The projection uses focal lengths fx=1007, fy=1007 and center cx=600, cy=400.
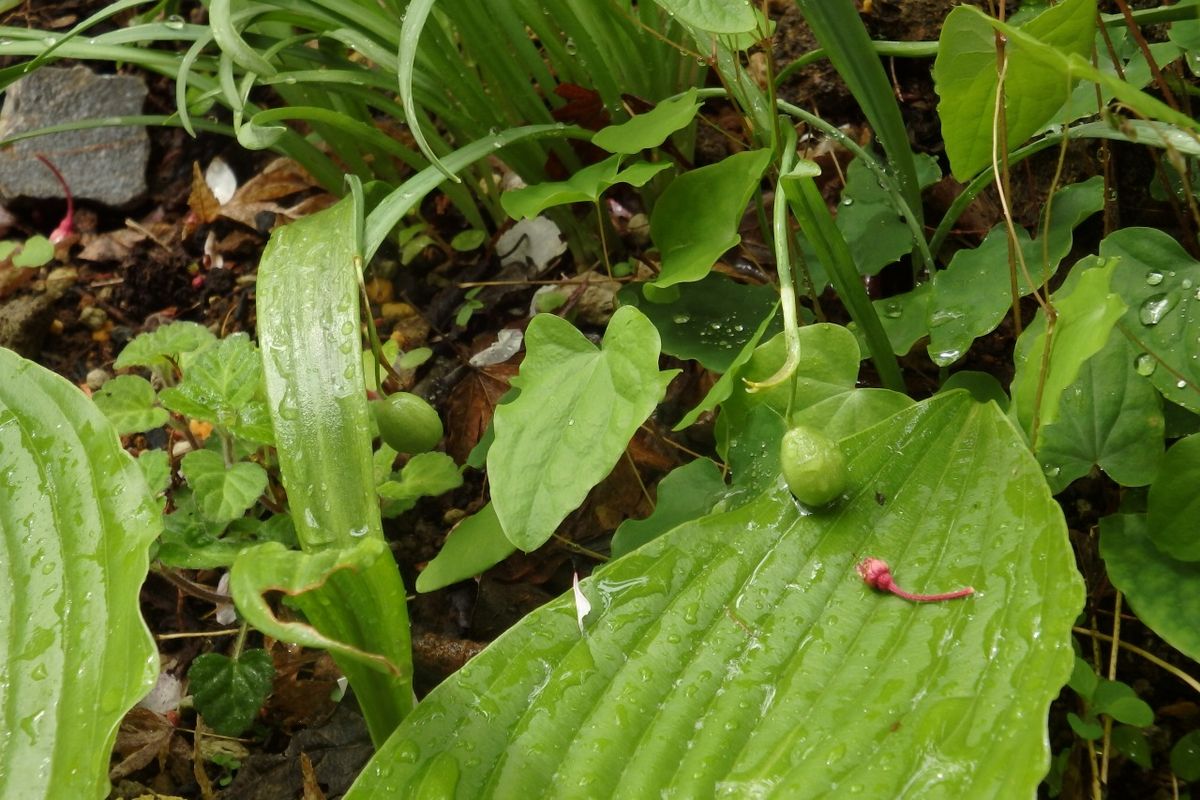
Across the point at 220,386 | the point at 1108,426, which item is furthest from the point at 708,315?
the point at 220,386

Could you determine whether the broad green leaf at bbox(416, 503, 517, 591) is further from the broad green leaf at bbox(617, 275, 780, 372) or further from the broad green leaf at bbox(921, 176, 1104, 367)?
the broad green leaf at bbox(921, 176, 1104, 367)

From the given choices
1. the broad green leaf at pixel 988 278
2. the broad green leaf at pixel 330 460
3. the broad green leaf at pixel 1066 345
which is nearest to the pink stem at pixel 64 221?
the broad green leaf at pixel 330 460

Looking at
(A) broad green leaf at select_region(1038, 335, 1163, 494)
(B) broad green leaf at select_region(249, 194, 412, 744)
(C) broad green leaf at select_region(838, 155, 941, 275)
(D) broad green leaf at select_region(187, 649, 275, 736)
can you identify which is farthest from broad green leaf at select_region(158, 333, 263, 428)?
(A) broad green leaf at select_region(1038, 335, 1163, 494)

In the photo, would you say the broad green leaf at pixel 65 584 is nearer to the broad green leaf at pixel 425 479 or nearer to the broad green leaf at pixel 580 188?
the broad green leaf at pixel 425 479

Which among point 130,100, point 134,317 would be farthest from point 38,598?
point 130,100

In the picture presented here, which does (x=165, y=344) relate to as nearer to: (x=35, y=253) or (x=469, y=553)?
(x=469, y=553)
